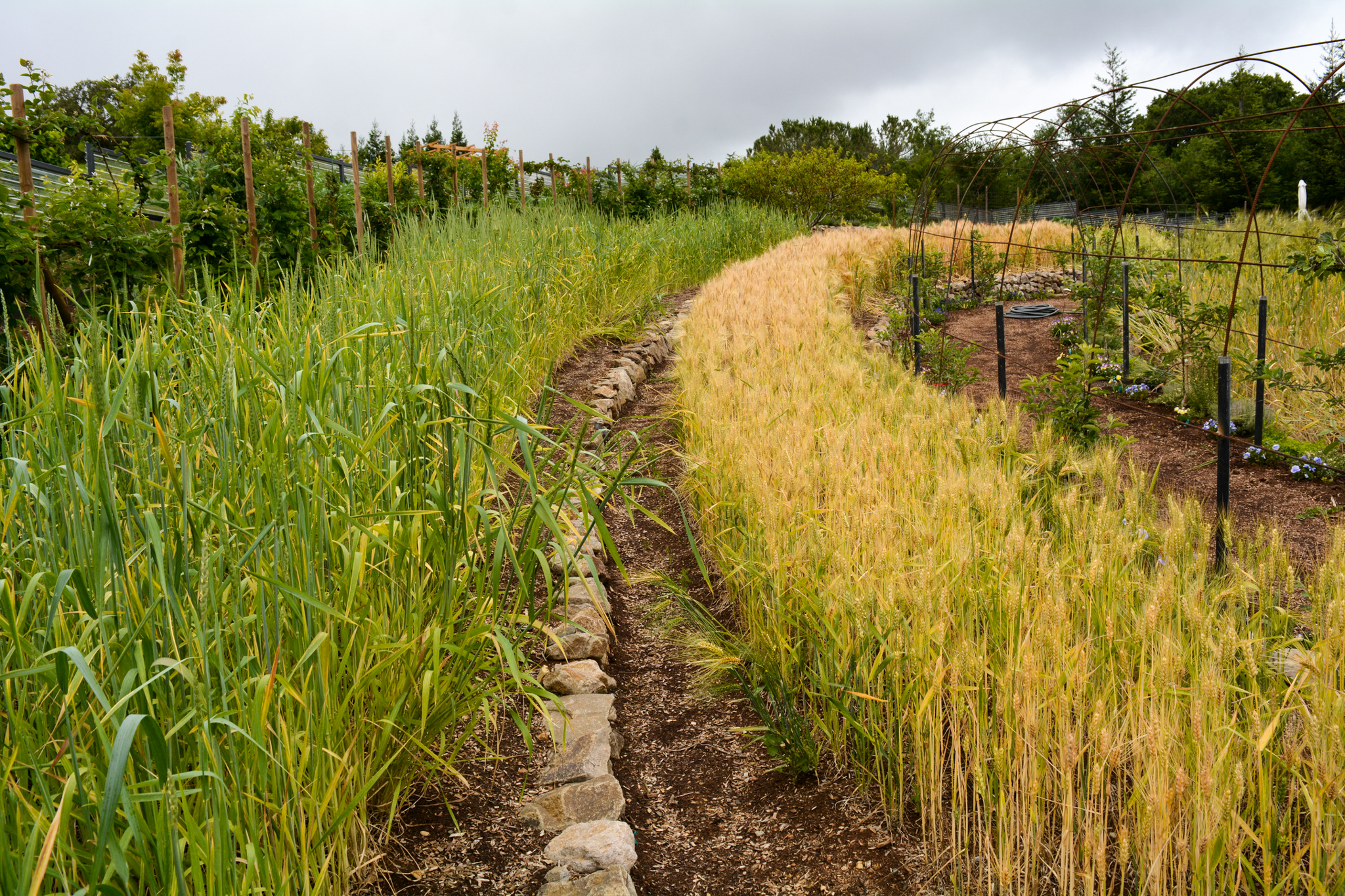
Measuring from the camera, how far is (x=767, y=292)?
7699 mm

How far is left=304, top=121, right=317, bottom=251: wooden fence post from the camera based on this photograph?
21.5ft

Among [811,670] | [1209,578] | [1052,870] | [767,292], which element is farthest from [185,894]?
[767,292]

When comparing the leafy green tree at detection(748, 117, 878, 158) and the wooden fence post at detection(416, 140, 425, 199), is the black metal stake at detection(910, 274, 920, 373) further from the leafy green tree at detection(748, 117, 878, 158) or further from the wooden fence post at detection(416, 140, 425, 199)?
the leafy green tree at detection(748, 117, 878, 158)

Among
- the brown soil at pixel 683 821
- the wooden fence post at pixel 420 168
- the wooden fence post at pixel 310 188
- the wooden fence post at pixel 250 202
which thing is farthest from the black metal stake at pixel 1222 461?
the wooden fence post at pixel 420 168

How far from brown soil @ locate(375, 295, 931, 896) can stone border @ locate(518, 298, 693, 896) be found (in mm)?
55

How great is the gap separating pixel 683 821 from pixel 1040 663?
37.1 inches

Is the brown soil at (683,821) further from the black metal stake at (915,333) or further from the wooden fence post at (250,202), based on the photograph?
the wooden fence post at (250,202)

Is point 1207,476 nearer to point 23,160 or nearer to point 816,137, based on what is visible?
point 23,160

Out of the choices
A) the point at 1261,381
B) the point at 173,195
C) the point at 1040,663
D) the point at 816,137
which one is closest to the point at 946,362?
the point at 1261,381

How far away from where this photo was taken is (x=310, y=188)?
6.59 metres

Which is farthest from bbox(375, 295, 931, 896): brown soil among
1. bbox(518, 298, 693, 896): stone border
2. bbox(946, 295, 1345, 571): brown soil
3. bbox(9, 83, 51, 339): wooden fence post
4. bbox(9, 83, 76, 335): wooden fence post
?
bbox(9, 83, 51, 339): wooden fence post

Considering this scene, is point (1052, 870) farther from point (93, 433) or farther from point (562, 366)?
point (562, 366)

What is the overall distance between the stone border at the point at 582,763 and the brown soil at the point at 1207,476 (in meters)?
1.91

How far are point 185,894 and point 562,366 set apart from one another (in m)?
5.42
